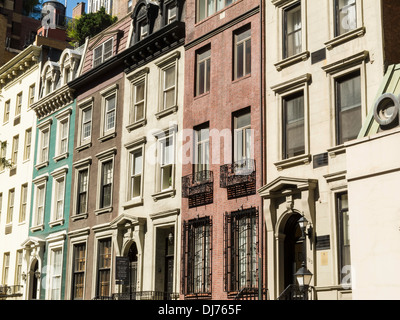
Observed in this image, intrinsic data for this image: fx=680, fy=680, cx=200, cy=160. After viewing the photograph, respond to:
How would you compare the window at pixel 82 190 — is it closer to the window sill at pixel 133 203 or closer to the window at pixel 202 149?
the window sill at pixel 133 203

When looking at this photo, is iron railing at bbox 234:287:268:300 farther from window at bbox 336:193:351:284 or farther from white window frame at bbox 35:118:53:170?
white window frame at bbox 35:118:53:170

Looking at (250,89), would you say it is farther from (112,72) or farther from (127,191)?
(112,72)

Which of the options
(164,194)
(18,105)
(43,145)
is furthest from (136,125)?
(18,105)

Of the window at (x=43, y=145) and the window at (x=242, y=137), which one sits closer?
the window at (x=242, y=137)

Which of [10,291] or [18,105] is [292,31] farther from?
[18,105]

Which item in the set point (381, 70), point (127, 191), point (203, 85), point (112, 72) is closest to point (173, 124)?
point (203, 85)

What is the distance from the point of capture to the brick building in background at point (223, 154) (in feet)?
73.9

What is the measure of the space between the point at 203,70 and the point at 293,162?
7.00 metres

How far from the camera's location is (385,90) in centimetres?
1773

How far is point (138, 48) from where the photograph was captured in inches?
1177

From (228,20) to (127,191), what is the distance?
8741mm

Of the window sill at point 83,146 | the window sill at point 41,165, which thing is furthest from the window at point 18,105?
the window sill at point 83,146

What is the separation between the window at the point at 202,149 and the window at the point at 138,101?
479cm
